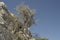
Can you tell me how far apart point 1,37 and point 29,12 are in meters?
27.1

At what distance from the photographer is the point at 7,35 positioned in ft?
50.9

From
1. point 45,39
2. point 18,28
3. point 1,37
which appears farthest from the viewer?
point 45,39

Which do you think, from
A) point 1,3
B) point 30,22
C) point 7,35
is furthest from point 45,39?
point 7,35

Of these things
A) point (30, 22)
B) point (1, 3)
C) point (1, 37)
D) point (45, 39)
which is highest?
point (30, 22)

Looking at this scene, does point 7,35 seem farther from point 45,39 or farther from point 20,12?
point 20,12

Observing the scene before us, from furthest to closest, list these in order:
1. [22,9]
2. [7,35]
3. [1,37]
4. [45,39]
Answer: [22,9]
[45,39]
[7,35]
[1,37]

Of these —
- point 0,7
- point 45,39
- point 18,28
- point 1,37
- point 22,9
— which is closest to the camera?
point 1,37

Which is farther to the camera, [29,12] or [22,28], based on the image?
[29,12]

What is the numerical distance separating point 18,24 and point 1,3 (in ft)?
16.7

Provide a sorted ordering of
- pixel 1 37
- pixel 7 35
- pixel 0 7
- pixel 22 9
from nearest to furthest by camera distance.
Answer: pixel 1 37, pixel 7 35, pixel 0 7, pixel 22 9

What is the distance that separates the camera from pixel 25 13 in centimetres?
4109

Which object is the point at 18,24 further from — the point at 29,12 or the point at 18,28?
the point at 29,12

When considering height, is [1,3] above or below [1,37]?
above

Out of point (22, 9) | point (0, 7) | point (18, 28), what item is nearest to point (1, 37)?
point (0, 7)
